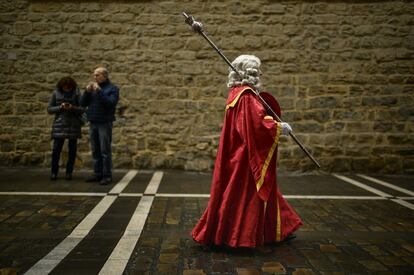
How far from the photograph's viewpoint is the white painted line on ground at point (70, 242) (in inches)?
119

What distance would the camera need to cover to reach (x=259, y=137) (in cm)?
345

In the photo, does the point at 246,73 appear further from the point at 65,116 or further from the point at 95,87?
the point at 65,116

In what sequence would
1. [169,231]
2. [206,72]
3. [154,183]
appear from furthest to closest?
[206,72] < [154,183] < [169,231]

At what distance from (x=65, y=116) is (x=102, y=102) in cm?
80

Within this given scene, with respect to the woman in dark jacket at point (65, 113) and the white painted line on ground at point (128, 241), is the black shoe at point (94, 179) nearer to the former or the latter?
the woman in dark jacket at point (65, 113)

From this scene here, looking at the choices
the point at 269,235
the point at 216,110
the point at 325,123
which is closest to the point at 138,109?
the point at 216,110

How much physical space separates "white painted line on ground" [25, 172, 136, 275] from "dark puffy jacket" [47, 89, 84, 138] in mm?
1940

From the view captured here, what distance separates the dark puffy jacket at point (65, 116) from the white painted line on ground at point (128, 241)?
2.02m

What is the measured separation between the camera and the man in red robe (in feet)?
11.3

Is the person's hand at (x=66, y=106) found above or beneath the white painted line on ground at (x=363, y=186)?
above

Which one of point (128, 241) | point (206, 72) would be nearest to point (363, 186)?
point (206, 72)

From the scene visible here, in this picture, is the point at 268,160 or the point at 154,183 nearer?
the point at 268,160

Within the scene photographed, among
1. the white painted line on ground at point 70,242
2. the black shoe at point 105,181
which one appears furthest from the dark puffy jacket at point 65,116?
the white painted line on ground at point 70,242

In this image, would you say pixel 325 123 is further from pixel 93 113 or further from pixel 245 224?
pixel 245 224
